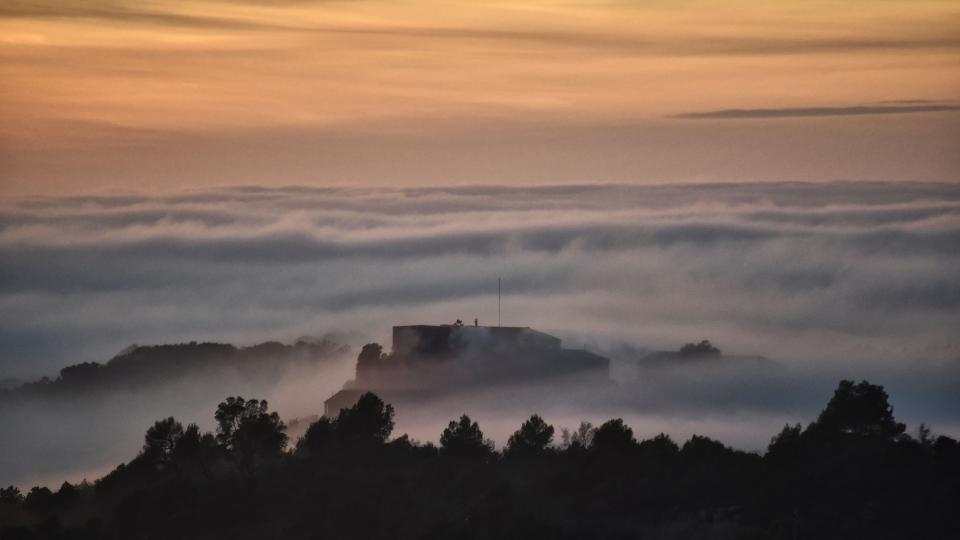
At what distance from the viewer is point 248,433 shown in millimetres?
141250

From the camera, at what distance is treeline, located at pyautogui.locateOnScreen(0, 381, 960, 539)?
Answer: 385 ft

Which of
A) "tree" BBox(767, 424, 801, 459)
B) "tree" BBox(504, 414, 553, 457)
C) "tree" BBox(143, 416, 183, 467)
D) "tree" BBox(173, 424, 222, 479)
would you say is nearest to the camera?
"tree" BBox(767, 424, 801, 459)

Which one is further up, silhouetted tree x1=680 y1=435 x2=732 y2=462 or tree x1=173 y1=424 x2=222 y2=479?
tree x1=173 y1=424 x2=222 y2=479

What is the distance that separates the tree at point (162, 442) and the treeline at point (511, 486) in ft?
→ 0.42

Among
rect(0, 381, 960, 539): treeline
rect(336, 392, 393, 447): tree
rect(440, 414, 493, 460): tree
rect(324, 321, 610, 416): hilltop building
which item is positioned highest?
rect(324, 321, 610, 416): hilltop building

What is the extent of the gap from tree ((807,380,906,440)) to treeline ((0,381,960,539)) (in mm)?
89

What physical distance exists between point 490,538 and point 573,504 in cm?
540

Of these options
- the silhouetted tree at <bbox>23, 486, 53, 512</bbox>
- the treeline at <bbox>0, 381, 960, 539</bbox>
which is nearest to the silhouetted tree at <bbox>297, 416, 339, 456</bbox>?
the treeline at <bbox>0, 381, 960, 539</bbox>

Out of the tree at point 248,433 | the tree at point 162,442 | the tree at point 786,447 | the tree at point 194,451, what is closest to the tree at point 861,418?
the tree at point 786,447

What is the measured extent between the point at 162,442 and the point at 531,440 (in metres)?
17.5

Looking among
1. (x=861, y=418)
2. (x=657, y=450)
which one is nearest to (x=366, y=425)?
(x=657, y=450)

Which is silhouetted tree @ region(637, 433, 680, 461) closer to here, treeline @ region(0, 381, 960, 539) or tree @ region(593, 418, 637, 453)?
treeline @ region(0, 381, 960, 539)

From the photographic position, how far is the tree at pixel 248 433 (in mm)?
139500

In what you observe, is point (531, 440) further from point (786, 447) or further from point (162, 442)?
point (162, 442)
